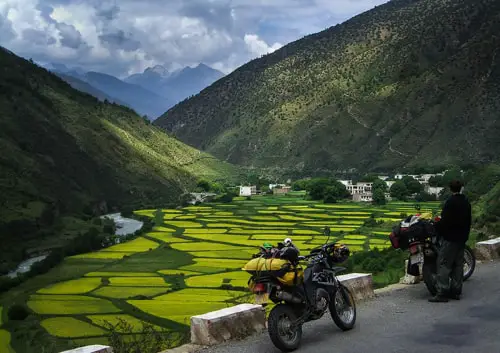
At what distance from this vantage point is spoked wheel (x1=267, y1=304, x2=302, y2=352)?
26.7ft

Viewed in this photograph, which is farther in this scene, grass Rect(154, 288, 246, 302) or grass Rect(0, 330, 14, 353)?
grass Rect(154, 288, 246, 302)

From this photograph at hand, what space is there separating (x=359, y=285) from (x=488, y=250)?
584 cm

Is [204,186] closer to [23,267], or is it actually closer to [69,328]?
[23,267]

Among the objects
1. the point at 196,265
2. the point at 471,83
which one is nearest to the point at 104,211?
the point at 196,265

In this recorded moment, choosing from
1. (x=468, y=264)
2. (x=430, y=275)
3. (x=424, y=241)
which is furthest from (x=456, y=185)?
(x=468, y=264)

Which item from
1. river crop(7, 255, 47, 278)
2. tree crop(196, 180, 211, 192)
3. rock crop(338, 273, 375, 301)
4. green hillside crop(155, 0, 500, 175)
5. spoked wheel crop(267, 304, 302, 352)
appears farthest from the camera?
tree crop(196, 180, 211, 192)

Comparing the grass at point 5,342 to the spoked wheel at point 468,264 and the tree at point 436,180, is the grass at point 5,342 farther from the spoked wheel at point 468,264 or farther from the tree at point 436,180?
the tree at point 436,180

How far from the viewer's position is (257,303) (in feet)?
30.9

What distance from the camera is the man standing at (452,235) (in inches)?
425

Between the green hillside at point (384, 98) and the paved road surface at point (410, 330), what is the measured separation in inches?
4018

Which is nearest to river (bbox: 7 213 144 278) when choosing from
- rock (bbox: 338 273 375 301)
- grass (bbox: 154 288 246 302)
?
grass (bbox: 154 288 246 302)

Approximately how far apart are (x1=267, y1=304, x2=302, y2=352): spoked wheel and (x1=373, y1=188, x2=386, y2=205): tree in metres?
89.7

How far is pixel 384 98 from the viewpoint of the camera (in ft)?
479

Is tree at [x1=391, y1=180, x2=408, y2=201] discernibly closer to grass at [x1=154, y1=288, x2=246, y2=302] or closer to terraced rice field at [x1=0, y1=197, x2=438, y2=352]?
terraced rice field at [x1=0, y1=197, x2=438, y2=352]
